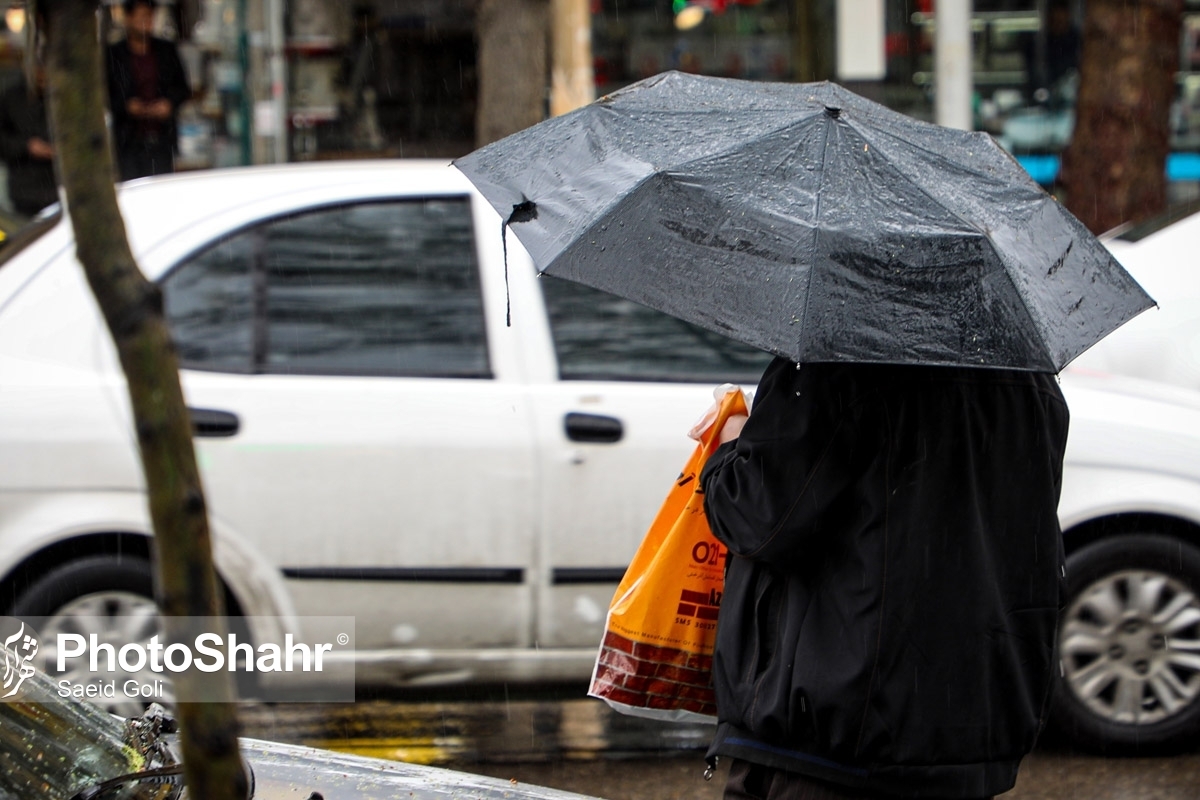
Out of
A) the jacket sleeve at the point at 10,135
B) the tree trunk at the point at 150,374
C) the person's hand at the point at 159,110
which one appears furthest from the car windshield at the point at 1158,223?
the jacket sleeve at the point at 10,135

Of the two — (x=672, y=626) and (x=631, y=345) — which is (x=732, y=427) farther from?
(x=631, y=345)

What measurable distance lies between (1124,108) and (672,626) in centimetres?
726

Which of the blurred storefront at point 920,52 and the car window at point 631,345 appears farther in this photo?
the blurred storefront at point 920,52

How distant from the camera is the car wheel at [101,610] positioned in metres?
3.97

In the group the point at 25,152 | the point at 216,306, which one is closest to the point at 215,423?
the point at 216,306

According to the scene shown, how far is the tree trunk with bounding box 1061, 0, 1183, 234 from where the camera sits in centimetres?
852

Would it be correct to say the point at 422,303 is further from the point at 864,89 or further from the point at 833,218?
the point at 864,89

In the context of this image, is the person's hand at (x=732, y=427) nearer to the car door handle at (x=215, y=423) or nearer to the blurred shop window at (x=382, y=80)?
the car door handle at (x=215, y=423)

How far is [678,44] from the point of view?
13070mm

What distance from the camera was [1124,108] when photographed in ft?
28.3

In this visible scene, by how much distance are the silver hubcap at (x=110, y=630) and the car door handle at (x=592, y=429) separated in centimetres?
124

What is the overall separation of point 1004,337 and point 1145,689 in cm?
260

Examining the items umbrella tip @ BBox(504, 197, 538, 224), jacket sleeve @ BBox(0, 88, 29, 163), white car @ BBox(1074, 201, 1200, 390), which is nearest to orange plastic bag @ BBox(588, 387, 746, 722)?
umbrella tip @ BBox(504, 197, 538, 224)

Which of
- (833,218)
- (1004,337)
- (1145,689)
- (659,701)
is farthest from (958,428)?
(1145,689)
